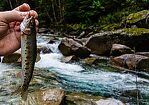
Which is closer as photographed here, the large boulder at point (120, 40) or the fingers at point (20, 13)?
the fingers at point (20, 13)

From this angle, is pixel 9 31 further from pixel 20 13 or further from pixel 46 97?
pixel 46 97

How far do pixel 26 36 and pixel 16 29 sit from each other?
0.45 m

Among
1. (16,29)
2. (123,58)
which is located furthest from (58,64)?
(16,29)

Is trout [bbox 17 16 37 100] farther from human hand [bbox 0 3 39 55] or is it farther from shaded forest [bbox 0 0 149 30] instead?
shaded forest [bbox 0 0 149 30]

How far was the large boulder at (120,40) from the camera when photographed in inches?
536

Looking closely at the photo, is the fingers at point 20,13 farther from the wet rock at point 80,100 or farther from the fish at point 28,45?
the wet rock at point 80,100

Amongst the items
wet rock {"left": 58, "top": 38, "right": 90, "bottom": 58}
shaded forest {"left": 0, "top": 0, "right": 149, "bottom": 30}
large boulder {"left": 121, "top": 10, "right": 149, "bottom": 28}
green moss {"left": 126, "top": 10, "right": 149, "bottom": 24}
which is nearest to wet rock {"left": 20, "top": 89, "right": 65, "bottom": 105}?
wet rock {"left": 58, "top": 38, "right": 90, "bottom": 58}

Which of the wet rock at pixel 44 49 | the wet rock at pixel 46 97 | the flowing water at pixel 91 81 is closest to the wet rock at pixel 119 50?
the flowing water at pixel 91 81

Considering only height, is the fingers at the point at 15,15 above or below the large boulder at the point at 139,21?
above

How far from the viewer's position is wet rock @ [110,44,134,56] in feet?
41.1

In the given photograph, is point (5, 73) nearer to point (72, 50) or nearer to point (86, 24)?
point (72, 50)

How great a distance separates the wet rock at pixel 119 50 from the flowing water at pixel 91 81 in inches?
66.1

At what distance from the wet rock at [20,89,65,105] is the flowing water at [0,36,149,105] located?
521 mm

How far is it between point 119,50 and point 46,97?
6763 millimetres
